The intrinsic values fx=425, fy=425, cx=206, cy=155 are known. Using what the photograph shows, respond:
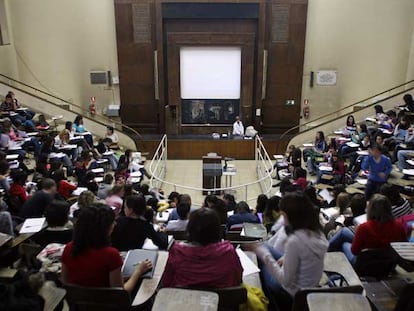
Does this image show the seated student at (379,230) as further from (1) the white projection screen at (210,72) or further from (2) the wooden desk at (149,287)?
(1) the white projection screen at (210,72)

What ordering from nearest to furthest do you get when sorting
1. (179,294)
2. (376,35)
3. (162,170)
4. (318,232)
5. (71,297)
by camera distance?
(179,294) < (71,297) < (318,232) < (162,170) < (376,35)

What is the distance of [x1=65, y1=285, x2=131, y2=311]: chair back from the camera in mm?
2557

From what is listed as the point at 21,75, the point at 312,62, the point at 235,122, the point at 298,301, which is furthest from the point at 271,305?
the point at 21,75

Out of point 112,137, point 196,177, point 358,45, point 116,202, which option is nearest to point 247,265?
point 116,202

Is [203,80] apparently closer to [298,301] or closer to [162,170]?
[162,170]

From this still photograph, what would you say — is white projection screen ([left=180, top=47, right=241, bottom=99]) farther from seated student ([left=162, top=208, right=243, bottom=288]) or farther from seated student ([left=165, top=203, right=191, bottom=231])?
seated student ([left=162, top=208, right=243, bottom=288])

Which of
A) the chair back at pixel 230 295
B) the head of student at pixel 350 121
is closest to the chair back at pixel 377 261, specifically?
the chair back at pixel 230 295

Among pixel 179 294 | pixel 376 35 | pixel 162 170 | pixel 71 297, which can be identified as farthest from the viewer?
pixel 376 35

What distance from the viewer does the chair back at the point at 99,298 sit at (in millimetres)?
2557

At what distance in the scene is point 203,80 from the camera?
14555 mm

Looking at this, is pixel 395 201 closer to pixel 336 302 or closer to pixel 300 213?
pixel 300 213

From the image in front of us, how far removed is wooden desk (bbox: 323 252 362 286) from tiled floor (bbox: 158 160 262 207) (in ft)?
20.7

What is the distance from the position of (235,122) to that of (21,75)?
287 inches

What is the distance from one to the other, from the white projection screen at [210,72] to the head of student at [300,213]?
12.0m
